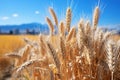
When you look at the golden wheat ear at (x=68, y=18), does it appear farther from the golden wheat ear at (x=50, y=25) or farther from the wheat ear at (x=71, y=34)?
the golden wheat ear at (x=50, y=25)

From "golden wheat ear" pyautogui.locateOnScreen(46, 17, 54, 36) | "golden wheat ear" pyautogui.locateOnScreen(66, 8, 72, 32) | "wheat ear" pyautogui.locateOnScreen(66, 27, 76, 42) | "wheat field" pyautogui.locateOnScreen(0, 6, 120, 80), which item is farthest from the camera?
"golden wheat ear" pyautogui.locateOnScreen(46, 17, 54, 36)

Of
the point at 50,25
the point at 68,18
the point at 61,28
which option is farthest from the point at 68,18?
the point at 50,25

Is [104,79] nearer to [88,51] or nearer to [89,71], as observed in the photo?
[89,71]

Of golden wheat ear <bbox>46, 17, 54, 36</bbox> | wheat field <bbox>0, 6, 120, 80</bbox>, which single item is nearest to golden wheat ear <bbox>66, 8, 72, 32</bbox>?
wheat field <bbox>0, 6, 120, 80</bbox>

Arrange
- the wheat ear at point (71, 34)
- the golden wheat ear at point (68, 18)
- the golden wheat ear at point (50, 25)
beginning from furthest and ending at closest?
the golden wheat ear at point (50, 25), the golden wheat ear at point (68, 18), the wheat ear at point (71, 34)

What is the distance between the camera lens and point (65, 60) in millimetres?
2404

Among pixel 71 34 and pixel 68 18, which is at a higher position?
pixel 68 18

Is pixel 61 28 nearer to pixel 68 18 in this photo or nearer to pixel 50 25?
pixel 68 18

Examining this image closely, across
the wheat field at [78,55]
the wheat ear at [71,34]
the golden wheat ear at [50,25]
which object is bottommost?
the wheat field at [78,55]

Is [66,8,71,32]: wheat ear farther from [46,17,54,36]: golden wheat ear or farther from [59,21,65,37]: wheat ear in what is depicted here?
[46,17,54,36]: golden wheat ear

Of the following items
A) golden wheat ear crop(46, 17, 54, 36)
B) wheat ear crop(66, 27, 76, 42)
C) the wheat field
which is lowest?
the wheat field

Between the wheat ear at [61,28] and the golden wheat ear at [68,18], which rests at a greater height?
the golden wheat ear at [68,18]

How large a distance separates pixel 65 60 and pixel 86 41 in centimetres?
27

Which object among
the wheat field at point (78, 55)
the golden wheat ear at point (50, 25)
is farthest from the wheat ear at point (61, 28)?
the golden wheat ear at point (50, 25)
